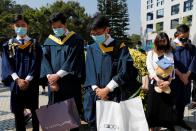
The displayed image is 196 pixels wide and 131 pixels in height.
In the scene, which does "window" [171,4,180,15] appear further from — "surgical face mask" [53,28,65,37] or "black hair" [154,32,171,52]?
"surgical face mask" [53,28,65,37]

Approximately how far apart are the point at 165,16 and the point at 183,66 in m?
47.7

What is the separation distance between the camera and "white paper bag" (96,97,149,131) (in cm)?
343

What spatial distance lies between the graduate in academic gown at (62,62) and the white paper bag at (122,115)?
3.19 ft

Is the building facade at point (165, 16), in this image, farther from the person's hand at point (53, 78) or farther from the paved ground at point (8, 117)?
the person's hand at point (53, 78)

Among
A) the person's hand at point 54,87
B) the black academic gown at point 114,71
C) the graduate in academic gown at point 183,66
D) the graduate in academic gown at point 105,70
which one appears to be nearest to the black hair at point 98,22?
the graduate in academic gown at point 105,70

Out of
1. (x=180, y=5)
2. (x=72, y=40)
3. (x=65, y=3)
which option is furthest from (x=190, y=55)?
(x=180, y=5)

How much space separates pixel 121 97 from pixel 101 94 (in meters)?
0.26

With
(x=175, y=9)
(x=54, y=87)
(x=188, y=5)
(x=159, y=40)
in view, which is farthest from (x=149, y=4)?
(x=54, y=87)

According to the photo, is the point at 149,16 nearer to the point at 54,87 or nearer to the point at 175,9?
the point at 175,9

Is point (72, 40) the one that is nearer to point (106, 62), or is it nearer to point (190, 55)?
point (106, 62)

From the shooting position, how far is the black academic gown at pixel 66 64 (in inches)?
171

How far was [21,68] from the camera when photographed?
4797 mm

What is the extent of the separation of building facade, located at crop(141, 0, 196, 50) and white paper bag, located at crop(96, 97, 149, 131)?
126 ft

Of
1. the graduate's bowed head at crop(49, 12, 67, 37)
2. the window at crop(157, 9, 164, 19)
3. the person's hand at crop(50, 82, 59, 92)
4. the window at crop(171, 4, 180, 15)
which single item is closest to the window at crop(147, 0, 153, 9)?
the window at crop(157, 9, 164, 19)
